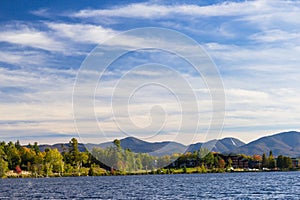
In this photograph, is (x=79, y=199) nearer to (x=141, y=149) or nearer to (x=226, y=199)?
(x=226, y=199)

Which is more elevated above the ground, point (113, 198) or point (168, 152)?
point (168, 152)

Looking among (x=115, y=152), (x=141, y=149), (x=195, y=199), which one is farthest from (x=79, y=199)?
(x=115, y=152)

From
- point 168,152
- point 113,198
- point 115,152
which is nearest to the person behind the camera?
point 113,198

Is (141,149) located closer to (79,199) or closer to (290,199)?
(79,199)

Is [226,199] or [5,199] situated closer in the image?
[226,199]

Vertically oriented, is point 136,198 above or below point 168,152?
below

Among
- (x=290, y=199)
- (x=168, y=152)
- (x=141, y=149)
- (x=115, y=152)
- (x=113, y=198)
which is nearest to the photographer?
(x=290, y=199)

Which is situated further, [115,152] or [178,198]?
[115,152]

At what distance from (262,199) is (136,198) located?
20.3 meters

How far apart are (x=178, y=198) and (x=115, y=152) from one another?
340ft

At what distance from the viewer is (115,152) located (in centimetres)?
18550

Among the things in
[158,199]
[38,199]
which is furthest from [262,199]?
[38,199]

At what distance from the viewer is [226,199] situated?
8038 centimetres

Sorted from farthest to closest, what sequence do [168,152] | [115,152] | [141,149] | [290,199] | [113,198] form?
[115,152] < [141,149] < [168,152] < [113,198] < [290,199]
